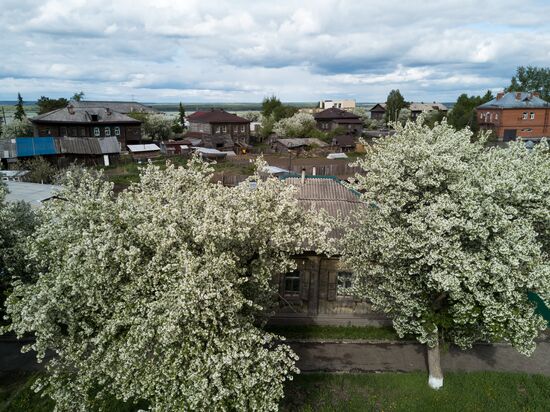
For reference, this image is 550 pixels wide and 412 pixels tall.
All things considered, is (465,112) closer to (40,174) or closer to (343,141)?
(343,141)

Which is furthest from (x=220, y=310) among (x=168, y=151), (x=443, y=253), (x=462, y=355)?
(x=168, y=151)

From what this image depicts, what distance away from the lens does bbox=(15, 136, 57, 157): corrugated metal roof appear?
52.3 m

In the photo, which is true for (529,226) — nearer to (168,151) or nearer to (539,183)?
(539,183)

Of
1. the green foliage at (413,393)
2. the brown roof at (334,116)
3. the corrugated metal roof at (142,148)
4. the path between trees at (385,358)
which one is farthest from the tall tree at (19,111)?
the green foliage at (413,393)

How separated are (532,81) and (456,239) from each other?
4994 inches

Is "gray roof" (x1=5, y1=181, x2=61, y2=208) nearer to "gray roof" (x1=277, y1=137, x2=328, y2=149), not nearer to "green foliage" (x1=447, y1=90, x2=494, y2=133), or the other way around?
"gray roof" (x1=277, y1=137, x2=328, y2=149)

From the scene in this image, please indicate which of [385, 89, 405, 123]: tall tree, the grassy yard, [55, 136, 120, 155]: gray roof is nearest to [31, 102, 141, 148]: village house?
[55, 136, 120, 155]: gray roof

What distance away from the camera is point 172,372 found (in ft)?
31.5

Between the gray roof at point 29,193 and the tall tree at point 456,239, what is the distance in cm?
2006

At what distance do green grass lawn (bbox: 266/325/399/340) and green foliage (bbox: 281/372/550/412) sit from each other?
2.93 m

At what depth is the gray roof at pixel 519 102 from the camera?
76.9 meters

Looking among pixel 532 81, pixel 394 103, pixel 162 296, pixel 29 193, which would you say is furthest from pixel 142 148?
pixel 532 81

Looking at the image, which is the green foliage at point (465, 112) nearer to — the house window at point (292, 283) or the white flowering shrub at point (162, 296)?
the house window at point (292, 283)

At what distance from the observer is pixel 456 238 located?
456 inches
